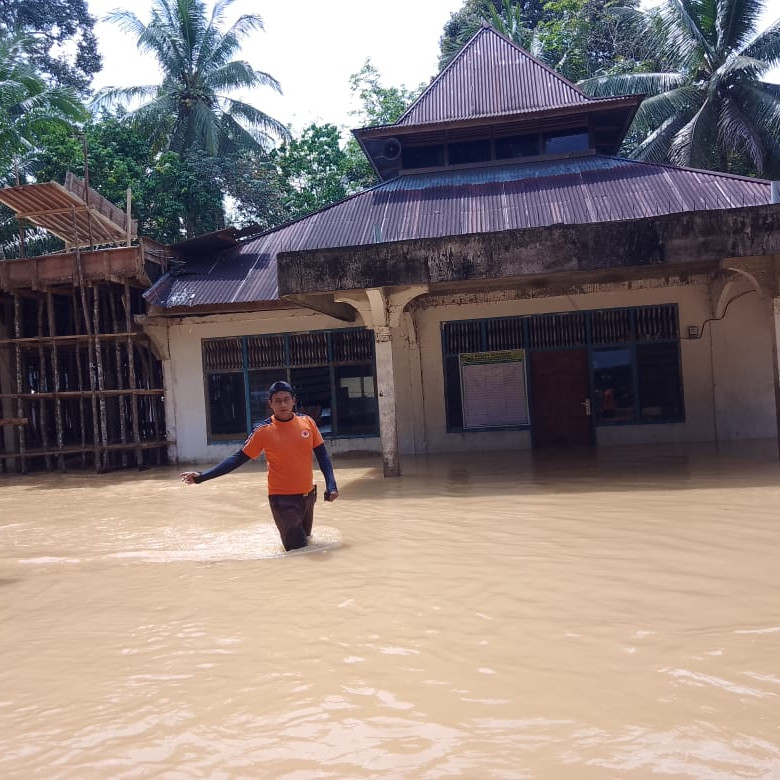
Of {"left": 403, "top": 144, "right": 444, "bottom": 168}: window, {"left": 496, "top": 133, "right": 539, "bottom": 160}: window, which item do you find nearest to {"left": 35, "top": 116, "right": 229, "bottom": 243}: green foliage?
{"left": 403, "top": 144, "right": 444, "bottom": 168}: window

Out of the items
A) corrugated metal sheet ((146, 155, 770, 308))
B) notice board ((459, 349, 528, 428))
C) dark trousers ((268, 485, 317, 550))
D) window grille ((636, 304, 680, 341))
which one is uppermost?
corrugated metal sheet ((146, 155, 770, 308))

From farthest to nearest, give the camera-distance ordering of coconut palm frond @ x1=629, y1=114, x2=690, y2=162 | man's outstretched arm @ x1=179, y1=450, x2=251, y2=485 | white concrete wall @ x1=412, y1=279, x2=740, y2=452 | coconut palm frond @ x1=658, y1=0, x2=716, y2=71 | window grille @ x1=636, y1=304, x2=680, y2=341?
coconut palm frond @ x1=629, y1=114, x2=690, y2=162
coconut palm frond @ x1=658, y1=0, x2=716, y2=71
window grille @ x1=636, y1=304, x2=680, y2=341
white concrete wall @ x1=412, y1=279, x2=740, y2=452
man's outstretched arm @ x1=179, y1=450, x2=251, y2=485

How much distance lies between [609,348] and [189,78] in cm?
1914

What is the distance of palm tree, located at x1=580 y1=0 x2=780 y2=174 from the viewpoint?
21016 millimetres

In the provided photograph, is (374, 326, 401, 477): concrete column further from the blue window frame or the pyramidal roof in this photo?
the pyramidal roof

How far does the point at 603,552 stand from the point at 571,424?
8385 millimetres

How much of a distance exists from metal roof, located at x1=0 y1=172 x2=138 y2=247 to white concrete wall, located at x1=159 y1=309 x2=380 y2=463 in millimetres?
2117

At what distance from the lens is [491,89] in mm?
16078

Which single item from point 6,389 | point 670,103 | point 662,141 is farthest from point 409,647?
point 662,141

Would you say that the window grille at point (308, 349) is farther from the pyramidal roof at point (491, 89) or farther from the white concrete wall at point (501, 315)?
the pyramidal roof at point (491, 89)

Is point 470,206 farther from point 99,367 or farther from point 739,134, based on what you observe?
point 739,134

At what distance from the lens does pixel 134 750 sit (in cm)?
304

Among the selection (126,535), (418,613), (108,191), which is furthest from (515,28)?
(418,613)

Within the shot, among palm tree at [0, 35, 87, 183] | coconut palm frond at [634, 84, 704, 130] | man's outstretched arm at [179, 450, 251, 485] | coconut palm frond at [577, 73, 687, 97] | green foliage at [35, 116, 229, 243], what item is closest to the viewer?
man's outstretched arm at [179, 450, 251, 485]
